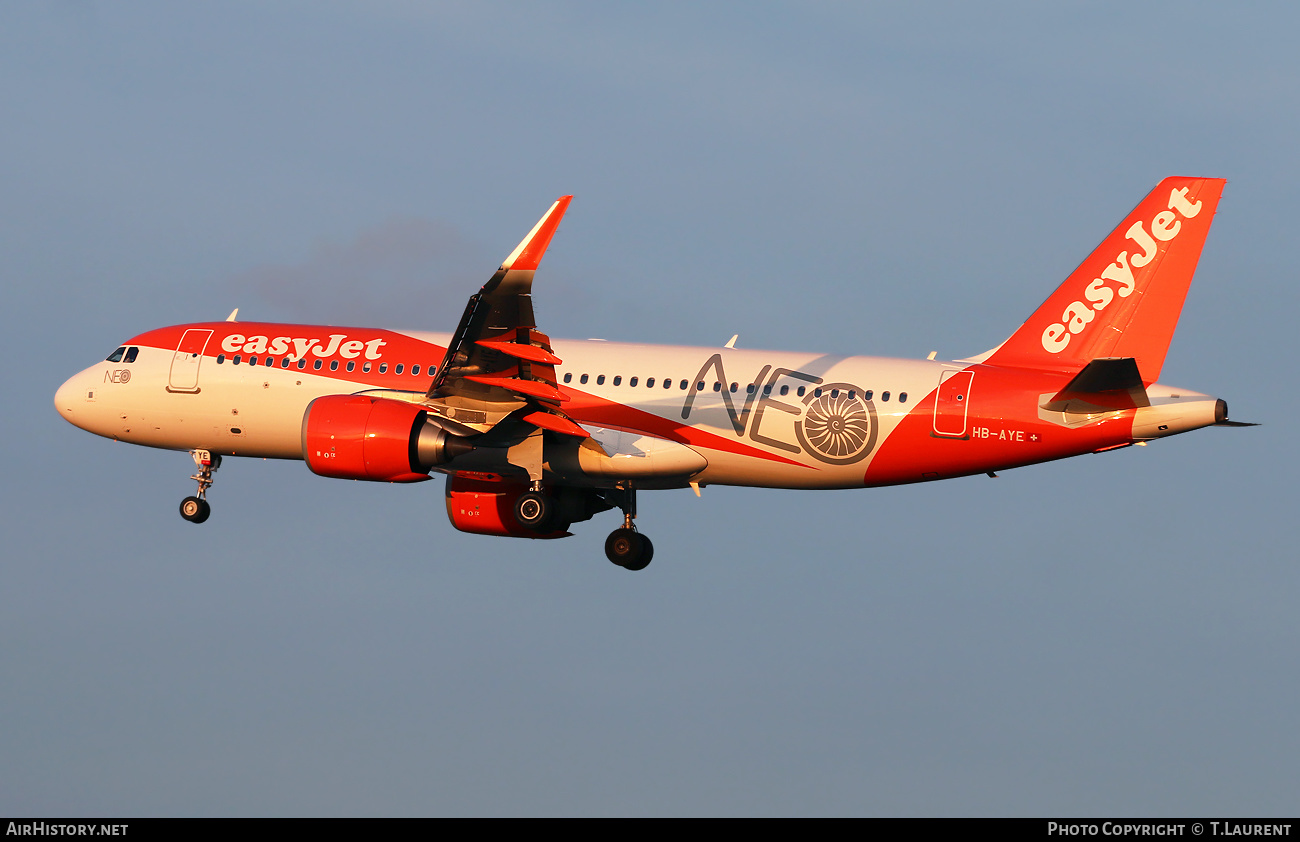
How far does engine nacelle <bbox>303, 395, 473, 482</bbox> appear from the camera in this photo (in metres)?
32.3

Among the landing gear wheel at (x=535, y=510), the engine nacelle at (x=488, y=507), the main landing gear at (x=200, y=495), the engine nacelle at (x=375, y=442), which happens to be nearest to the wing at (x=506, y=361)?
the engine nacelle at (x=375, y=442)

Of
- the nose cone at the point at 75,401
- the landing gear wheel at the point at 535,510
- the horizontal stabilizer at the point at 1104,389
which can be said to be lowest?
the landing gear wheel at the point at 535,510

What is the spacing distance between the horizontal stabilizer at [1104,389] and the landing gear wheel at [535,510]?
35.8 ft

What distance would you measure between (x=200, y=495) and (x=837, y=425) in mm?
16140

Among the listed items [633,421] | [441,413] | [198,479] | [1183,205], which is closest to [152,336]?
[198,479]

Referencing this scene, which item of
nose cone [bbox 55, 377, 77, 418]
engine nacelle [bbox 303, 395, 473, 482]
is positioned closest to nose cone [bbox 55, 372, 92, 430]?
nose cone [bbox 55, 377, 77, 418]

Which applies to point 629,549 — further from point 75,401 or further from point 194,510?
point 75,401

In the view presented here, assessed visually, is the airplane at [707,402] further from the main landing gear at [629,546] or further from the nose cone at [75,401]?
the nose cone at [75,401]

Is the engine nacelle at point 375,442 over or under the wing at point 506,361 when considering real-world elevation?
under

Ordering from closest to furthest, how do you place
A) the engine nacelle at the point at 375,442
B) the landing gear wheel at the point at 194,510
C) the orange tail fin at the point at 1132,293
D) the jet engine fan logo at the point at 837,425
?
1. the engine nacelle at the point at 375,442
2. the orange tail fin at the point at 1132,293
3. the jet engine fan logo at the point at 837,425
4. the landing gear wheel at the point at 194,510

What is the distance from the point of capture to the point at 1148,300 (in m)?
33.2

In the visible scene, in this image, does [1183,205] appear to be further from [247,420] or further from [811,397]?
[247,420]

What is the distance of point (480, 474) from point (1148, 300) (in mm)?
14840

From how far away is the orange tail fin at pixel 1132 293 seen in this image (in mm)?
33094
